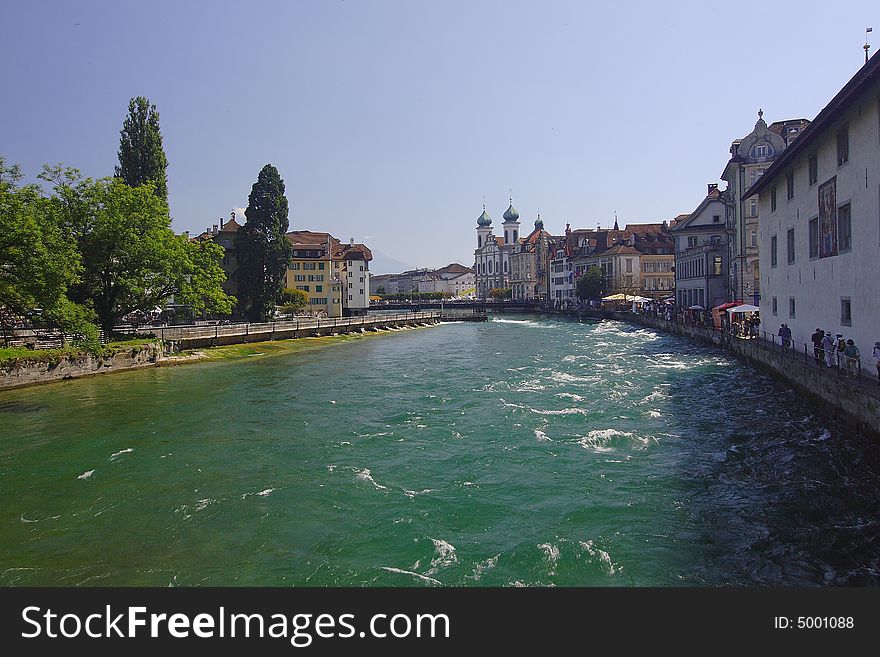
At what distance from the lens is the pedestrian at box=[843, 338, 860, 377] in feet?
73.0

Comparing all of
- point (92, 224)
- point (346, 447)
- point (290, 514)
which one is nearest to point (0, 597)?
point (290, 514)

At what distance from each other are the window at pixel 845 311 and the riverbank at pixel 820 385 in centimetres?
204

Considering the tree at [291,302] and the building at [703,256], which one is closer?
the building at [703,256]

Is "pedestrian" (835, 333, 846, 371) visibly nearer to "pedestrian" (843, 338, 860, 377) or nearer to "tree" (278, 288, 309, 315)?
"pedestrian" (843, 338, 860, 377)

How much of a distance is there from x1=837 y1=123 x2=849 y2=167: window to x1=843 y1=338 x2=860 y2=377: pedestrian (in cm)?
758

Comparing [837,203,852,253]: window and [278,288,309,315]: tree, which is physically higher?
[837,203,852,253]: window

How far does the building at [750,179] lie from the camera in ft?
201

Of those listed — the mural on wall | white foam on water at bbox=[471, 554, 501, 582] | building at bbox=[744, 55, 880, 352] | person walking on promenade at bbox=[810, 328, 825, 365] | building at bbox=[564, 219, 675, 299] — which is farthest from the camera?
building at bbox=[564, 219, 675, 299]

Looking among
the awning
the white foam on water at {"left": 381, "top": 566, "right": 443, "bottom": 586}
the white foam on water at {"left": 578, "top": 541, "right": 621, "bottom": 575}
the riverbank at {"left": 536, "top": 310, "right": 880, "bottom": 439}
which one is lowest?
the white foam on water at {"left": 578, "top": 541, "right": 621, "bottom": 575}

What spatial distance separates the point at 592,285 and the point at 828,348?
98.7 m

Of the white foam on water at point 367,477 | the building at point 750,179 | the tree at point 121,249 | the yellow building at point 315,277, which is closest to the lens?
the white foam on water at point 367,477

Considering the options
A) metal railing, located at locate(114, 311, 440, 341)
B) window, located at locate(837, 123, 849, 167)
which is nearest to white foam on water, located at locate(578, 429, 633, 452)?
window, located at locate(837, 123, 849, 167)

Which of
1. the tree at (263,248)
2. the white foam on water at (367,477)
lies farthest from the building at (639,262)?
the white foam on water at (367,477)

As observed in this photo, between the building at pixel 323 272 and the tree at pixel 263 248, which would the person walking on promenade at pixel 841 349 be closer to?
the tree at pixel 263 248
